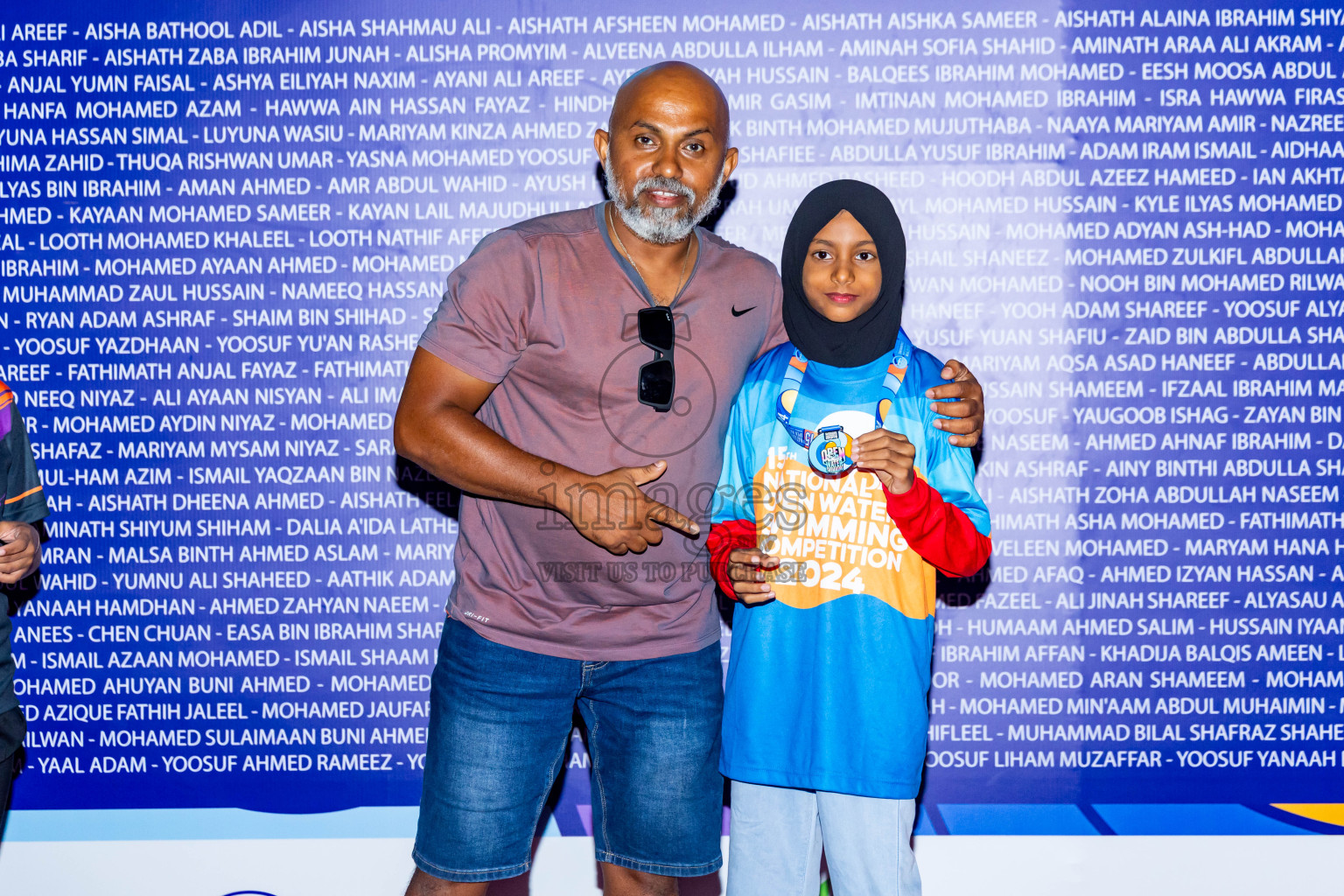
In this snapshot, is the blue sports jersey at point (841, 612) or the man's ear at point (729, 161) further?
the man's ear at point (729, 161)

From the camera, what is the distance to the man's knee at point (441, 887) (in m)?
2.03

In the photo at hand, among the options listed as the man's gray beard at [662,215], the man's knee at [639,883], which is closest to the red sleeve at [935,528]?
the man's gray beard at [662,215]

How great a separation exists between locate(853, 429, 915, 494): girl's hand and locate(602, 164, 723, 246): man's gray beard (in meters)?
0.58

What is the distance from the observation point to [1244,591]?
105 inches

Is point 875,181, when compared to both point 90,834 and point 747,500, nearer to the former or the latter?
point 747,500

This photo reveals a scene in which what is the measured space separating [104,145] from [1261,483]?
331cm

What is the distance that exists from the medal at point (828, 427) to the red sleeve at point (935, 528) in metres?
0.11

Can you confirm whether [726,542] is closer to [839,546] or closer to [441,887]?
[839,546]

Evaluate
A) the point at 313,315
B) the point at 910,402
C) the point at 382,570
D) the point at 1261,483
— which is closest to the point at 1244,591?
the point at 1261,483

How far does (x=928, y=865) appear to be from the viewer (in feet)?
9.06

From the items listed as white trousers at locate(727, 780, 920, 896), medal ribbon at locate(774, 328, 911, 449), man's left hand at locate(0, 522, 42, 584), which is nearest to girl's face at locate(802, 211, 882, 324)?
medal ribbon at locate(774, 328, 911, 449)

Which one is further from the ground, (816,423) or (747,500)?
(816,423)

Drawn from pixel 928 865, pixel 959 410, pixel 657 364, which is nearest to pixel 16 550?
pixel 657 364

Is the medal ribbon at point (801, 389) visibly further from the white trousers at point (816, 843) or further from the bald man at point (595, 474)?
the white trousers at point (816, 843)
